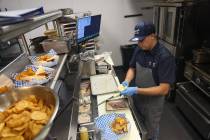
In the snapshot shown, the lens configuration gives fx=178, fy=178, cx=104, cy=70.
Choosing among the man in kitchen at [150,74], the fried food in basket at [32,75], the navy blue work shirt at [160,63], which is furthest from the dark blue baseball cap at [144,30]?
the fried food in basket at [32,75]

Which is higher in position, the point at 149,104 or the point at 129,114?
the point at 129,114

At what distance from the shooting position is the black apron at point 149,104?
1855 millimetres

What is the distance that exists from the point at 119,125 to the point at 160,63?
698 mm

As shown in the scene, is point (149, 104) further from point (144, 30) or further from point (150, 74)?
point (144, 30)

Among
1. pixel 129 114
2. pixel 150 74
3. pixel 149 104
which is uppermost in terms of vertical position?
pixel 150 74

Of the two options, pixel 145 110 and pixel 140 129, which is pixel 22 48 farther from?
pixel 145 110

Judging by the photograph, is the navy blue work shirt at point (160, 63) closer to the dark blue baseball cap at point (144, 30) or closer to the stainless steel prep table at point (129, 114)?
the dark blue baseball cap at point (144, 30)

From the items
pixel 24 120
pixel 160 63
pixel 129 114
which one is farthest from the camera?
pixel 160 63

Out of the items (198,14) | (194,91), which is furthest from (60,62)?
(198,14)

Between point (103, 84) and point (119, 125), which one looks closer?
point (119, 125)

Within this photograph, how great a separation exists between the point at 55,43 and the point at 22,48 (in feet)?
0.98

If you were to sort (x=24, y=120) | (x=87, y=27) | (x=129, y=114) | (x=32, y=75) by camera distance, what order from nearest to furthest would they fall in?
(x=24, y=120), (x=32, y=75), (x=129, y=114), (x=87, y=27)

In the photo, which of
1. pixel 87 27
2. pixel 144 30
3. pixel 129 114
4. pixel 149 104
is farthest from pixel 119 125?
pixel 87 27

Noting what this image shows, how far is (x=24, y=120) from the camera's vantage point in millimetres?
590
